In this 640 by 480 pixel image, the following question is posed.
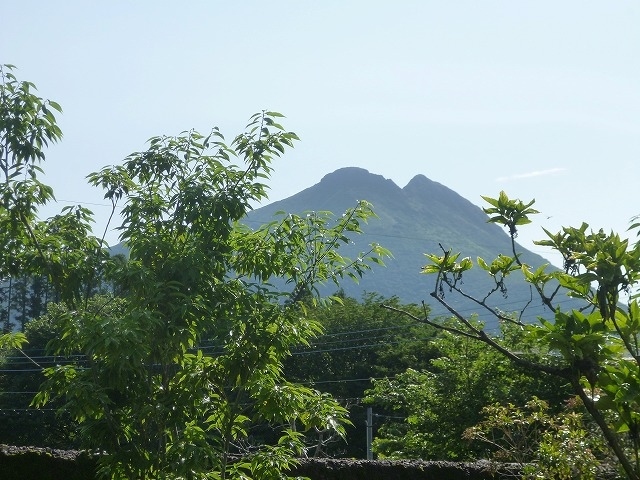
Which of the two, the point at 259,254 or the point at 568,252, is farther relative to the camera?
the point at 259,254

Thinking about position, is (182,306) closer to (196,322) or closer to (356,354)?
(196,322)

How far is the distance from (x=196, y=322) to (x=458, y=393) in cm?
1425

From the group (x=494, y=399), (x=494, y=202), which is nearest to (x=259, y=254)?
(x=494, y=202)

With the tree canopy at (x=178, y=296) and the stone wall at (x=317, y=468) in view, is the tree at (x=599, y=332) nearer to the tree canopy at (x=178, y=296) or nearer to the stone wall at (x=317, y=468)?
the tree canopy at (x=178, y=296)

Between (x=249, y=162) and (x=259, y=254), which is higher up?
(x=249, y=162)

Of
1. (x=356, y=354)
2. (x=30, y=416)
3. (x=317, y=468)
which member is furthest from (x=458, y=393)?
(x=356, y=354)

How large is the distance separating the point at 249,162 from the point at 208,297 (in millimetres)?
1163

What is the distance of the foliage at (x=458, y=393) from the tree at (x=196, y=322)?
498 inches

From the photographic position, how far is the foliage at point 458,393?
65.0 feet

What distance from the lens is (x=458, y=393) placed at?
2012cm

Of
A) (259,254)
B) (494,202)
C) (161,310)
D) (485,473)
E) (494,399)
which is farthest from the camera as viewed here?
(494,399)

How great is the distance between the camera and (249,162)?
7445 millimetres

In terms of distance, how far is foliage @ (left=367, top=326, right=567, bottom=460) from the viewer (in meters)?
19.8

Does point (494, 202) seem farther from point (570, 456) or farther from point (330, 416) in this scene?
point (330, 416)
